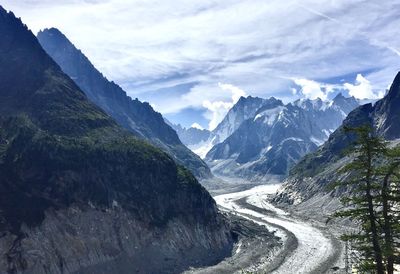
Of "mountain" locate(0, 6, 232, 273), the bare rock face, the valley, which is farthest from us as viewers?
the valley

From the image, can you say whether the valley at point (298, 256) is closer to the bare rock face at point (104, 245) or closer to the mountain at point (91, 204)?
the bare rock face at point (104, 245)

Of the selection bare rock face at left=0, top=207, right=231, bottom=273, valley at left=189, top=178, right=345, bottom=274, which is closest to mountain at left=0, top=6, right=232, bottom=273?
bare rock face at left=0, top=207, right=231, bottom=273

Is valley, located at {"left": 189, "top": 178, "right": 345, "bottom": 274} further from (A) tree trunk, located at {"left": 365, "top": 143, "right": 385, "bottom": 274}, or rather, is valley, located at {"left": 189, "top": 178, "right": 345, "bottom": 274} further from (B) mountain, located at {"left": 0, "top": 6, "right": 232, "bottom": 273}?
(A) tree trunk, located at {"left": 365, "top": 143, "right": 385, "bottom": 274}

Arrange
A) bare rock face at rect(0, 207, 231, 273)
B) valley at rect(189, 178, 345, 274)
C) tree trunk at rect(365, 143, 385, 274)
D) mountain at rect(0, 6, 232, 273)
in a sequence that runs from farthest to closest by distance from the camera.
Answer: valley at rect(189, 178, 345, 274)
mountain at rect(0, 6, 232, 273)
bare rock face at rect(0, 207, 231, 273)
tree trunk at rect(365, 143, 385, 274)

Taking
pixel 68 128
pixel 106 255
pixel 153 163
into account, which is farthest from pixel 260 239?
pixel 68 128

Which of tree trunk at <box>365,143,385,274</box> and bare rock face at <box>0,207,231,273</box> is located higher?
tree trunk at <box>365,143,385,274</box>

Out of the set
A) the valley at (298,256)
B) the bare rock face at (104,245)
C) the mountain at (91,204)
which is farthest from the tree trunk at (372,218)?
the valley at (298,256)

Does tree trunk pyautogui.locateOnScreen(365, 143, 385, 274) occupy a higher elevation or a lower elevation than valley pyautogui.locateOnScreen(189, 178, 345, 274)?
higher

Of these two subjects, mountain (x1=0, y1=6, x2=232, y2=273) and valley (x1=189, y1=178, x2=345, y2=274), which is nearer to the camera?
mountain (x1=0, y1=6, x2=232, y2=273)

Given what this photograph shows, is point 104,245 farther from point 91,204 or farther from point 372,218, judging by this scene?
point 372,218
